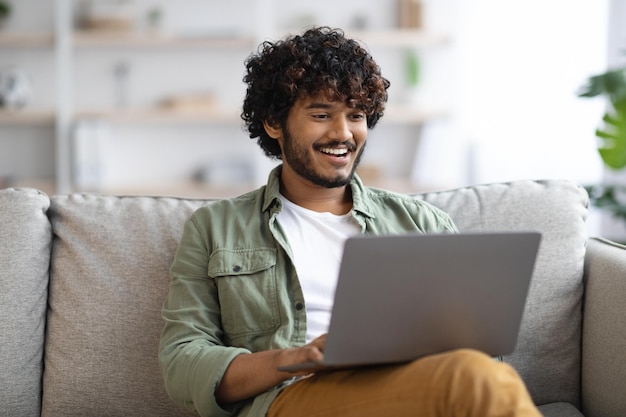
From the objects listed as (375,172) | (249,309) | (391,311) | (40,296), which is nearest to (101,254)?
(40,296)

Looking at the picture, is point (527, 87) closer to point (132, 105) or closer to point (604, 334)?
point (132, 105)

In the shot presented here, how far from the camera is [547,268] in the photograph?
203 cm

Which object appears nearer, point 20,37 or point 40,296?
point 40,296

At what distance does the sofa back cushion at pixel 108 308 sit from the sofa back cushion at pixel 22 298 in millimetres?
27

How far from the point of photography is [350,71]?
1905 millimetres

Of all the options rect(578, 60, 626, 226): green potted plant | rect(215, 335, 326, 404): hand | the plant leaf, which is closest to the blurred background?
rect(578, 60, 626, 226): green potted plant

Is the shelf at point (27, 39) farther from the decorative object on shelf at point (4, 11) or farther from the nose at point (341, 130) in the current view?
the nose at point (341, 130)

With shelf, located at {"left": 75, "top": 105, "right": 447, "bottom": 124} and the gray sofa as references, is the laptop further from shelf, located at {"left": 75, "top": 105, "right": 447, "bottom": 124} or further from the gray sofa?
shelf, located at {"left": 75, "top": 105, "right": 447, "bottom": 124}

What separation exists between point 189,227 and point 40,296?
403 mm

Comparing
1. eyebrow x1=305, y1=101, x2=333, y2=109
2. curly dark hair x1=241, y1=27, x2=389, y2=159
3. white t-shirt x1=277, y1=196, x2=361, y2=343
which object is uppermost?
curly dark hair x1=241, y1=27, x2=389, y2=159

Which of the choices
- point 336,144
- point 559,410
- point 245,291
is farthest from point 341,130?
point 559,410

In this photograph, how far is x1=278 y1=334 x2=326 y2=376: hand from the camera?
1438mm

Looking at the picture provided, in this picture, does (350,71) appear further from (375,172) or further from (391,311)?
(375,172)

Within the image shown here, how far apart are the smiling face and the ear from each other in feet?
0.30
